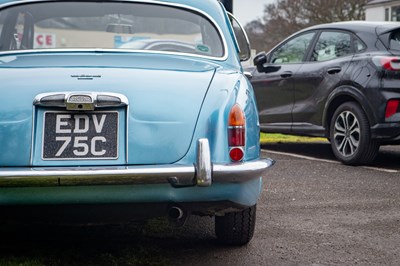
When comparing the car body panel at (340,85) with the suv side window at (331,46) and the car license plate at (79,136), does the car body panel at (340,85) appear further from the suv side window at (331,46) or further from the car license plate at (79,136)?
the car license plate at (79,136)

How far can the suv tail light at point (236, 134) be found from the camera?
3.79m

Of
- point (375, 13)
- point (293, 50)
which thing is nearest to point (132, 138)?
point (293, 50)

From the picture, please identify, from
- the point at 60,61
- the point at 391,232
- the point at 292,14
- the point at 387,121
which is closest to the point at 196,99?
the point at 60,61

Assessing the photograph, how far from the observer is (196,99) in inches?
151

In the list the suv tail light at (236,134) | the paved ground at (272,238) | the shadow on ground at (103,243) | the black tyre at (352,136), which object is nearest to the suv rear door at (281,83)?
the black tyre at (352,136)

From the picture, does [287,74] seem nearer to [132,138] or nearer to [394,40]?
[394,40]

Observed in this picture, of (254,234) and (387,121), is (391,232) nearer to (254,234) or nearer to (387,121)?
(254,234)

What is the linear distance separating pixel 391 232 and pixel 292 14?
5080cm

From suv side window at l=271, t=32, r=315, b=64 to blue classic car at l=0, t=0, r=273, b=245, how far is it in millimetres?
5081

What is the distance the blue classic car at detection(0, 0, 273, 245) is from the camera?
3557 mm

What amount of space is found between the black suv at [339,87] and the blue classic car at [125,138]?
367 cm

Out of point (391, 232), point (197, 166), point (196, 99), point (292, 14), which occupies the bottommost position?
point (391, 232)

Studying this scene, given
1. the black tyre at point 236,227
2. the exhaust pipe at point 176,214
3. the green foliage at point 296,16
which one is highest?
the green foliage at point 296,16

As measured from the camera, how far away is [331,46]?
28.4 feet
